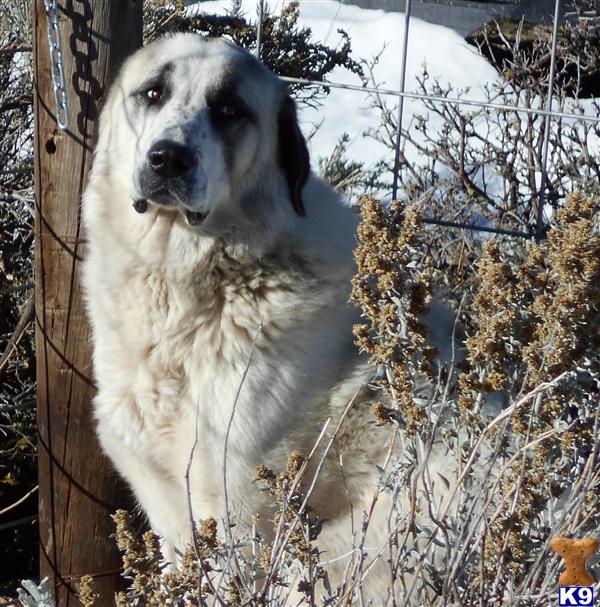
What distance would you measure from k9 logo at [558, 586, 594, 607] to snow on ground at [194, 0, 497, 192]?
5.03 m

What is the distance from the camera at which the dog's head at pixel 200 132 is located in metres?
2.53

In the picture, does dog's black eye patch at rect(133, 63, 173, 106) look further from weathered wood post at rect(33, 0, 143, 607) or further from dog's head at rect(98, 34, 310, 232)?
weathered wood post at rect(33, 0, 143, 607)

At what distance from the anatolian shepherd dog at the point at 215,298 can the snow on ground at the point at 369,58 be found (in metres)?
3.82

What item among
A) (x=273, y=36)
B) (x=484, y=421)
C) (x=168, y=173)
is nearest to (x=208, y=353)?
(x=168, y=173)

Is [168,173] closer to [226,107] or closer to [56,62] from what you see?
[226,107]

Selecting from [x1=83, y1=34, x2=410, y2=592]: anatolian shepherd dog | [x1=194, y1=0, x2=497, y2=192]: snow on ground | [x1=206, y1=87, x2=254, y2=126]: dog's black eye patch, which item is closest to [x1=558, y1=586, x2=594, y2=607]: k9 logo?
[x1=83, y1=34, x2=410, y2=592]: anatolian shepherd dog

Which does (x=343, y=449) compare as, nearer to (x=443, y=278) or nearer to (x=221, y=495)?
(x=221, y=495)

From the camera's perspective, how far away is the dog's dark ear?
279cm

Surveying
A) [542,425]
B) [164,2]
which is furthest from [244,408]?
[164,2]

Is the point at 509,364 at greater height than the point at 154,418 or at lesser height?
greater

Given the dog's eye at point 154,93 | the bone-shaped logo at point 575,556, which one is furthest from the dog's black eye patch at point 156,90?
the bone-shaped logo at point 575,556

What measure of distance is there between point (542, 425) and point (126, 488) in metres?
1.78

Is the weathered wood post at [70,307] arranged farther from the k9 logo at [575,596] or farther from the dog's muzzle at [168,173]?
the k9 logo at [575,596]

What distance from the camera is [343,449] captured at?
2621 mm
